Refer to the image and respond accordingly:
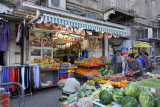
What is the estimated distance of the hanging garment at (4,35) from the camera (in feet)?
19.5

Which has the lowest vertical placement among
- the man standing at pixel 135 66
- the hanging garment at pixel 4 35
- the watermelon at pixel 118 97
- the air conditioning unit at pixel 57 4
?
the watermelon at pixel 118 97

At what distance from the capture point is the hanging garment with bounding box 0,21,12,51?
19.5 ft

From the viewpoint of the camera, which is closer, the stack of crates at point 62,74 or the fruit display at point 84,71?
the stack of crates at point 62,74

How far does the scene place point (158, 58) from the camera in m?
15.7

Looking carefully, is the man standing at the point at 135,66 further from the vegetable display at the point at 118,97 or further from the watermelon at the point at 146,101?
the watermelon at the point at 146,101

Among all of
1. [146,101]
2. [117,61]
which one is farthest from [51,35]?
[146,101]

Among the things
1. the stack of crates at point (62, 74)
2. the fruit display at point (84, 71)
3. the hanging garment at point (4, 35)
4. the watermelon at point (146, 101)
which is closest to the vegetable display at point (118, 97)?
the watermelon at point (146, 101)

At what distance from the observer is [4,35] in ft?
19.9

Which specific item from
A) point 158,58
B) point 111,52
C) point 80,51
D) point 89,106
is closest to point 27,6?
point 89,106

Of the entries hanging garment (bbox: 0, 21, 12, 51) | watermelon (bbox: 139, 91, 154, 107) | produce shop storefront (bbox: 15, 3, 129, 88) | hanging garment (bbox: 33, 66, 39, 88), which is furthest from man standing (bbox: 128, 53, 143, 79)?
hanging garment (bbox: 0, 21, 12, 51)

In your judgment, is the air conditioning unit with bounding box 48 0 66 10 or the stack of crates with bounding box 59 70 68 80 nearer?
the stack of crates with bounding box 59 70 68 80

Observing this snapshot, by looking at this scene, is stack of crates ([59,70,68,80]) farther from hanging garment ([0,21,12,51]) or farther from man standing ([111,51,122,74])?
man standing ([111,51,122,74])

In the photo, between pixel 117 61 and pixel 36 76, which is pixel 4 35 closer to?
pixel 36 76

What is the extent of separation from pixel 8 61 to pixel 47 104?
3680mm
